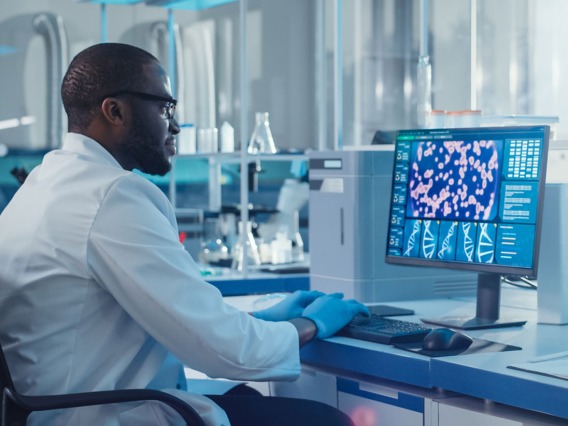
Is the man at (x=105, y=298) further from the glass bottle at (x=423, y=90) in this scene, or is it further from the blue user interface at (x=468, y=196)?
the glass bottle at (x=423, y=90)

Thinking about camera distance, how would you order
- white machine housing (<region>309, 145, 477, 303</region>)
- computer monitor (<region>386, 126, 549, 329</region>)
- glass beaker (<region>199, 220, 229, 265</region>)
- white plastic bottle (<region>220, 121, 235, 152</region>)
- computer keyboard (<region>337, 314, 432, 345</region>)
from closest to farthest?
computer keyboard (<region>337, 314, 432, 345</region>)
computer monitor (<region>386, 126, 549, 329</region>)
white machine housing (<region>309, 145, 477, 303</region>)
glass beaker (<region>199, 220, 229, 265</region>)
white plastic bottle (<region>220, 121, 235, 152</region>)

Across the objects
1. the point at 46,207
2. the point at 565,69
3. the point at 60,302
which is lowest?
the point at 60,302

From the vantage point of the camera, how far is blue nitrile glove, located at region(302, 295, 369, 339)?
1939 mm

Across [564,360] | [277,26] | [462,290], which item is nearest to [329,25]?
[277,26]

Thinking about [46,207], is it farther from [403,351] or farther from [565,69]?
[565,69]

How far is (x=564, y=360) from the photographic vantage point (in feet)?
5.42

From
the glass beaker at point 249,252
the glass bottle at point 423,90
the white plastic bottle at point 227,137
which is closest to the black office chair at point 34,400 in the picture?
the glass bottle at point 423,90

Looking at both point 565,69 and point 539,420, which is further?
point 565,69

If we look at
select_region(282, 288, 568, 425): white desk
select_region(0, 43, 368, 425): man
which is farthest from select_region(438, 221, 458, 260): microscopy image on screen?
select_region(0, 43, 368, 425): man

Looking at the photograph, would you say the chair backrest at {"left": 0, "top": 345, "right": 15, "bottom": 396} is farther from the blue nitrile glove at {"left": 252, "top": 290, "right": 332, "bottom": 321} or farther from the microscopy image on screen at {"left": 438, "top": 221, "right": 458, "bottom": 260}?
the microscopy image on screen at {"left": 438, "top": 221, "right": 458, "bottom": 260}

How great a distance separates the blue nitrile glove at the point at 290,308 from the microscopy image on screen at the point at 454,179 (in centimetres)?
36

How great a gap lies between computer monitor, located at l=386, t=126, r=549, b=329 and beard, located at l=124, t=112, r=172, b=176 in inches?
28.1

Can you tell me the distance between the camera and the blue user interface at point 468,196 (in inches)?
78.9

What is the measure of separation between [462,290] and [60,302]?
4.45 ft
